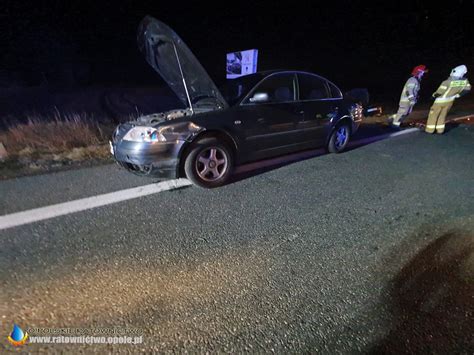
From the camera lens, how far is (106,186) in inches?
142

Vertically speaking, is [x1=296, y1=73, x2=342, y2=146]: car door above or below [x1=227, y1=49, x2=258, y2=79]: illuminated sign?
below

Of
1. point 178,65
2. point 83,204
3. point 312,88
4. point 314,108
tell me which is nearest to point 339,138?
point 314,108

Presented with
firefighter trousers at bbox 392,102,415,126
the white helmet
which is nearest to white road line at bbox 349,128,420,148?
firefighter trousers at bbox 392,102,415,126

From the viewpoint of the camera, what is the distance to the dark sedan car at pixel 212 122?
11.0 feet

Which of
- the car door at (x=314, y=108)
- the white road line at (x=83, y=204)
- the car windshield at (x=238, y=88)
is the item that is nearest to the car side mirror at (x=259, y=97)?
the car windshield at (x=238, y=88)

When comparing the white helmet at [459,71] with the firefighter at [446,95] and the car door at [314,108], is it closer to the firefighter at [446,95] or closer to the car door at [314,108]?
the firefighter at [446,95]

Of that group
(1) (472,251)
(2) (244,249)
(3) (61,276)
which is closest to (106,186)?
(3) (61,276)

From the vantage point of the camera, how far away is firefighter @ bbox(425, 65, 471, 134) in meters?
6.47

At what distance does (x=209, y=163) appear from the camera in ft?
11.9

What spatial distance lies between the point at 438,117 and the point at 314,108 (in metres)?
4.23

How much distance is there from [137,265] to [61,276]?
1.77ft

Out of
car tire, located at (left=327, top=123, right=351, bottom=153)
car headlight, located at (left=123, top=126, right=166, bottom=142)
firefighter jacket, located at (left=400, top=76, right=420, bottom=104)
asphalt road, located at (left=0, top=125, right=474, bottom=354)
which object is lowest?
asphalt road, located at (left=0, top=125, right=474, bottom=354)

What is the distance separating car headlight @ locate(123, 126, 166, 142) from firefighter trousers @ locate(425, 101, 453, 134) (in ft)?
22.0

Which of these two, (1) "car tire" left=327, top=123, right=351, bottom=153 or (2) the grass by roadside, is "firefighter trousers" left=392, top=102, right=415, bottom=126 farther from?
(2) the grass by roadside
